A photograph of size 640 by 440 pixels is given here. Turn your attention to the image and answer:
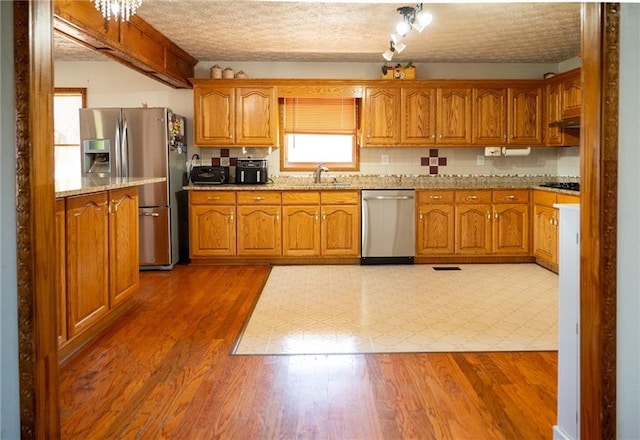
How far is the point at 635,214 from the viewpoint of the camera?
180 centimetres

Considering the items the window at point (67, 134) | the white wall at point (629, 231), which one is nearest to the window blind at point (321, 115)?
the window at point (67, 134)

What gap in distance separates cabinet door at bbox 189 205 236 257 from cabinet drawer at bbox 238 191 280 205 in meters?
0.15

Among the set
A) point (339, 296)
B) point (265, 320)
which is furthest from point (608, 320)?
point (339, 296)

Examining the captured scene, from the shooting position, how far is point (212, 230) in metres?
6.54

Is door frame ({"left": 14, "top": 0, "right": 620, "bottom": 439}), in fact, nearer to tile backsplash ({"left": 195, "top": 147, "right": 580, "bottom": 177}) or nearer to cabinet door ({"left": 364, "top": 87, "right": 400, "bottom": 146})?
cabinet door ({"left": 364, "top": 87, "right": 400, "bottom": 146})

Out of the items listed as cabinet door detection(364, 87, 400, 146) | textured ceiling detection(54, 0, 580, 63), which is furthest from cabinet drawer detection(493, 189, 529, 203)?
textured ceiling detection(54, 0, 580, 63)

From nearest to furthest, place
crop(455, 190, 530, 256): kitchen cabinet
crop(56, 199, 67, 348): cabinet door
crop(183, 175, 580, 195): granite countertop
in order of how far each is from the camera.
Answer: crop(56, 199, 67, 348): cabinet door, crop(455, 190, 530, 256): kitchen cabinet, crop(183, 175, 580, 195): granite countertop

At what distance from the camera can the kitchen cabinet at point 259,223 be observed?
6.52 meters

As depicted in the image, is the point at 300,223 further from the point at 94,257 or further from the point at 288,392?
the point at 288,392

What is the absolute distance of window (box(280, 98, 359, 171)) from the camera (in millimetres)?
7062

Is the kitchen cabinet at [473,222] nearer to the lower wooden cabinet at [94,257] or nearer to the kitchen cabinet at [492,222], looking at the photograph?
the kitchen cabinet at [492,222]

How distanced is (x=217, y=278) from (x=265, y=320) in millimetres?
1749

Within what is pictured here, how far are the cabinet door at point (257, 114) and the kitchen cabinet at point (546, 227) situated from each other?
9.97 feet

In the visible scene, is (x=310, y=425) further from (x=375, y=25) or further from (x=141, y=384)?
(x=375, y=25)
